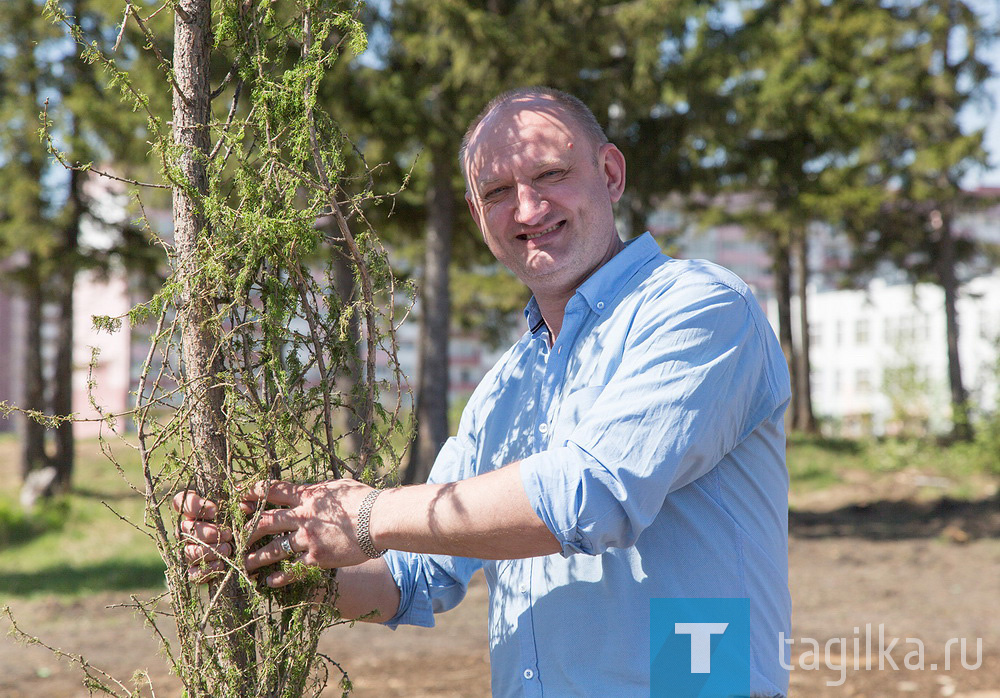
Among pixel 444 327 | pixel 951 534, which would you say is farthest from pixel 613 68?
pixel 951 534

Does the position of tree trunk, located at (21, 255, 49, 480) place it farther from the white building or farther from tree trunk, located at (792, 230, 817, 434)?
tree trunk, located at (792, 230, 817, 434)

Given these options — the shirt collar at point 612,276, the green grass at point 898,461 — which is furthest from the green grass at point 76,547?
the green grass at point 898,461

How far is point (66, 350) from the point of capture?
16.2m

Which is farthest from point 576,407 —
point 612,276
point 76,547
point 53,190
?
point 53,190

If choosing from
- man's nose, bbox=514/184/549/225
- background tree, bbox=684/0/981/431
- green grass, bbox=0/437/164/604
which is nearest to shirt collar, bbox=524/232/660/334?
man's nose, bbox=514/184/549/225

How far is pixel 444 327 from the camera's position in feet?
41.1

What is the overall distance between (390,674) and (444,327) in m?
6.18

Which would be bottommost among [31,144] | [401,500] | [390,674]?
[390,674]

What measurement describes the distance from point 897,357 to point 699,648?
17395 mm

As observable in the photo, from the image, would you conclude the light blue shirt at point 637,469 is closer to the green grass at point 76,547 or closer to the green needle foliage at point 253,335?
the green needle foliage at point 253,335

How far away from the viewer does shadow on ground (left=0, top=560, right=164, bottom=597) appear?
34.6 ft

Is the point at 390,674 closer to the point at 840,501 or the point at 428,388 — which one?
the point at 428,388

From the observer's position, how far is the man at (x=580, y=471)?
5.60 feet

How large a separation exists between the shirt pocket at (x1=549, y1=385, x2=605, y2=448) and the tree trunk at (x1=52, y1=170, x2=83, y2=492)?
603 inches
